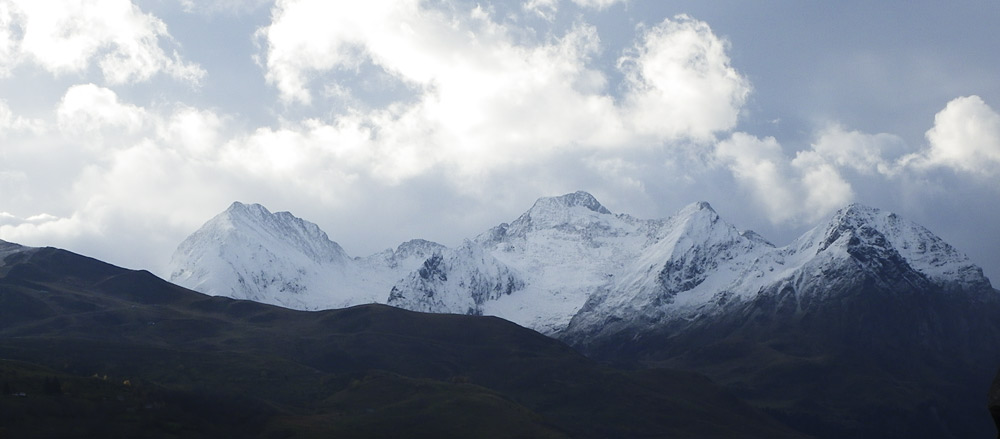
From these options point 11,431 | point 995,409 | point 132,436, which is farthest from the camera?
point 132,436

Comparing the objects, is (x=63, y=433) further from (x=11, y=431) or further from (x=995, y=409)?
(x=995, y=409)

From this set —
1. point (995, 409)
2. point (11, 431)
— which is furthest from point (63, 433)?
point (995, 409)

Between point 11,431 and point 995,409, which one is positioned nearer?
point 995,409

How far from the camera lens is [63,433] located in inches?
7589

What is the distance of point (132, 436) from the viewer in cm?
19912

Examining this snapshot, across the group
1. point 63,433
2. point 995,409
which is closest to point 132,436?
point 63,433

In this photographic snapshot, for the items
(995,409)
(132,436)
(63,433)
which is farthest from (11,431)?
(995,409)

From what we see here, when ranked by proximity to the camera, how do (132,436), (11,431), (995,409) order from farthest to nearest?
(132,436)
(11,431)
(995,409)

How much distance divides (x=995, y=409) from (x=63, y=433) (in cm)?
16869

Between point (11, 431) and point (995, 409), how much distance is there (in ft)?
553

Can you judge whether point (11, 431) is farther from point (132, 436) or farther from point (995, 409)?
point (995, 409)

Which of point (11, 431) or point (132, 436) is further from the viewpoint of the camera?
point (132, 436)

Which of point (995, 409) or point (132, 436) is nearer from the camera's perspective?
point (995, 409)

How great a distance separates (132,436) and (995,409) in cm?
16743
